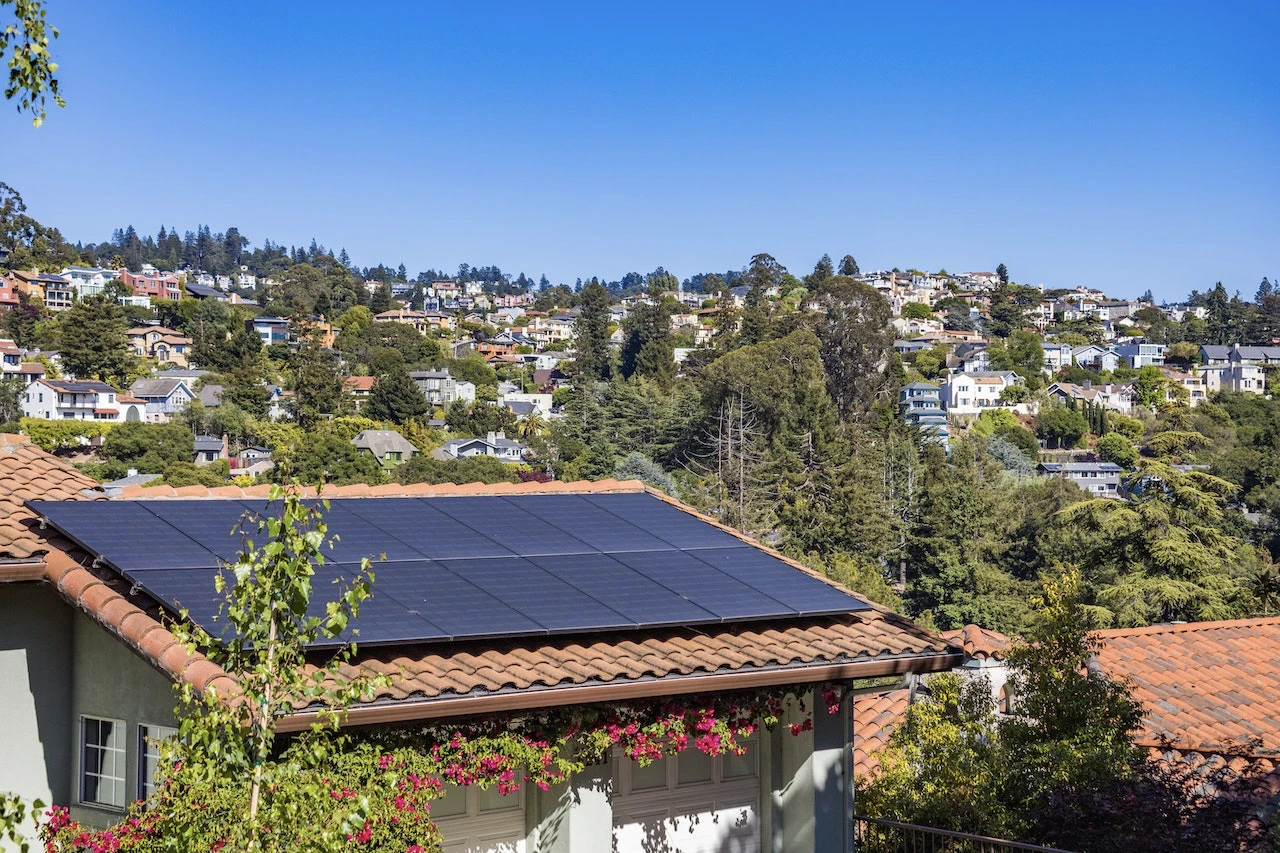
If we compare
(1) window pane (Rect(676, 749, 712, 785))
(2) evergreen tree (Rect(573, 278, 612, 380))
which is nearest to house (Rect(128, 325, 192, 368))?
(2) evergreen tree (Rect(573, 278, 612, 380))

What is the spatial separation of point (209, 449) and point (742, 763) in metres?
97.8

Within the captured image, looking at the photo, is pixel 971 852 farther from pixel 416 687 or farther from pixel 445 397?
pixel 445 397

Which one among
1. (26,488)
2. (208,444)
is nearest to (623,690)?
(26,488)

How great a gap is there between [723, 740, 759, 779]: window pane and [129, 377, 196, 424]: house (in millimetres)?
106690

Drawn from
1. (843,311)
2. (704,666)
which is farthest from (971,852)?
(843,311)

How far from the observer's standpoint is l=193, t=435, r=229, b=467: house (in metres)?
101

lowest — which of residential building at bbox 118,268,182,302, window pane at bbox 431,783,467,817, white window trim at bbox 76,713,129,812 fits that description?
window pane at bbox 431,783,467,817

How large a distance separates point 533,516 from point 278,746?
3.95 m

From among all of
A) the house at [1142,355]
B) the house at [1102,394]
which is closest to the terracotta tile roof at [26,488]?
the house at [1102,394]

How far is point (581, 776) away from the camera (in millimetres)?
9766

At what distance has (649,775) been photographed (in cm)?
1045

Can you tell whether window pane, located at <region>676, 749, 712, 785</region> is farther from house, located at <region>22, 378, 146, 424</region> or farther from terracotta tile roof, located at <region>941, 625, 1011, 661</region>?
house, located at <region>22, 378, 146, 424</region>

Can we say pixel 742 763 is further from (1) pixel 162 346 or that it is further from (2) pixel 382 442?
(1) pixel 162 346

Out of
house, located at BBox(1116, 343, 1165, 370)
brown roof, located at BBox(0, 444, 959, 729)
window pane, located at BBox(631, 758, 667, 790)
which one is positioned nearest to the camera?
brown roof, located at BBox(0, 444, 959, 729)
